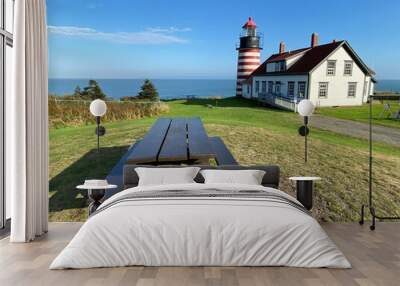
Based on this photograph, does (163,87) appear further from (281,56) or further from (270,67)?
(281,56)

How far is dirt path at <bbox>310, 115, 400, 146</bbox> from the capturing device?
600 centimetres

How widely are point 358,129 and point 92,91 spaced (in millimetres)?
3825

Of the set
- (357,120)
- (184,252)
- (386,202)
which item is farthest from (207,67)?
(184,252)

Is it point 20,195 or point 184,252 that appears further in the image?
point 20,195

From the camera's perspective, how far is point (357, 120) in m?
6.01

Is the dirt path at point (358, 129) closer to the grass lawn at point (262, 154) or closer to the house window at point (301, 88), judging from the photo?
the grass lawn at point (262, 154)

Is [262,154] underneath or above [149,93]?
underneath

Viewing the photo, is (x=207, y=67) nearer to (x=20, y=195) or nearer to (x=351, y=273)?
(x=20, y=195)

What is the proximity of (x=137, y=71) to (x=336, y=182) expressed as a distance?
320 centimetres

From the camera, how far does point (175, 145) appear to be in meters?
5.18

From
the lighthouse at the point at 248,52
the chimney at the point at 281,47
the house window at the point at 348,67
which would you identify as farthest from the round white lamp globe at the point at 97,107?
the house window at the point at 348,67

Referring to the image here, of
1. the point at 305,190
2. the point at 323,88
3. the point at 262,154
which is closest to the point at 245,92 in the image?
the point at 262,154

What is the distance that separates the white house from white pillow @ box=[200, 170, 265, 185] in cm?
173

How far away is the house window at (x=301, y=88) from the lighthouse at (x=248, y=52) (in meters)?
0.65
